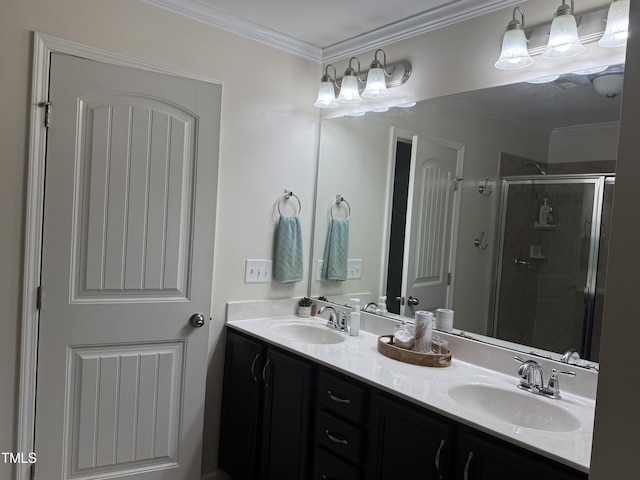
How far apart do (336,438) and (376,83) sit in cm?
167

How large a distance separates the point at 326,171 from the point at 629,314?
2177 mm

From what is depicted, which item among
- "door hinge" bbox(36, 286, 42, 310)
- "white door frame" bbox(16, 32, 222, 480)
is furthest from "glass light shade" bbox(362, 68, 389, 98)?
"door hinge" bbox(36, 286, 42, 310)

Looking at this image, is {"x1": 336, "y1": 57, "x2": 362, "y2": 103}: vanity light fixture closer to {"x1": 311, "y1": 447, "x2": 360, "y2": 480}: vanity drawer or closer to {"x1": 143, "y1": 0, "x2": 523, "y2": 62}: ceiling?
{"x1": 143, "y1": 0, "x2": 523, "y2": 62}: ceiling

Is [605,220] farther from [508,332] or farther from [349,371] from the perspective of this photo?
[349,371]

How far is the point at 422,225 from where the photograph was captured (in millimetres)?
2342

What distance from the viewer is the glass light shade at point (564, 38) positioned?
165cm

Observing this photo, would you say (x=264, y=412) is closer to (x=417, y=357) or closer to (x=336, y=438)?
(x=336, y=438)

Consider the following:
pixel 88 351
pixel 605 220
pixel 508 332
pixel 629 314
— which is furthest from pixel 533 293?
pixel 88 351

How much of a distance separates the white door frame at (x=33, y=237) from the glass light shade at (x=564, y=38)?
1.88m

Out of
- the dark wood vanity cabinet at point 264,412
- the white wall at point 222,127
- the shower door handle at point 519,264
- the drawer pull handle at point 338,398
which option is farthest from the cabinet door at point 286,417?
the shower door handle at point 519,264

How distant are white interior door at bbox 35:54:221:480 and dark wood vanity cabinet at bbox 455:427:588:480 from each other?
140cm

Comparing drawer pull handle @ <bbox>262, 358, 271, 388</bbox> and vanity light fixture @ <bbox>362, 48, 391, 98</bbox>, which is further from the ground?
vanity light fixture @ <bbox>362, 48, 391, 98</bbox>

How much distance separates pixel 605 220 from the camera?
1.65 m

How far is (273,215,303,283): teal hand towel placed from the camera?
8.65 ft
